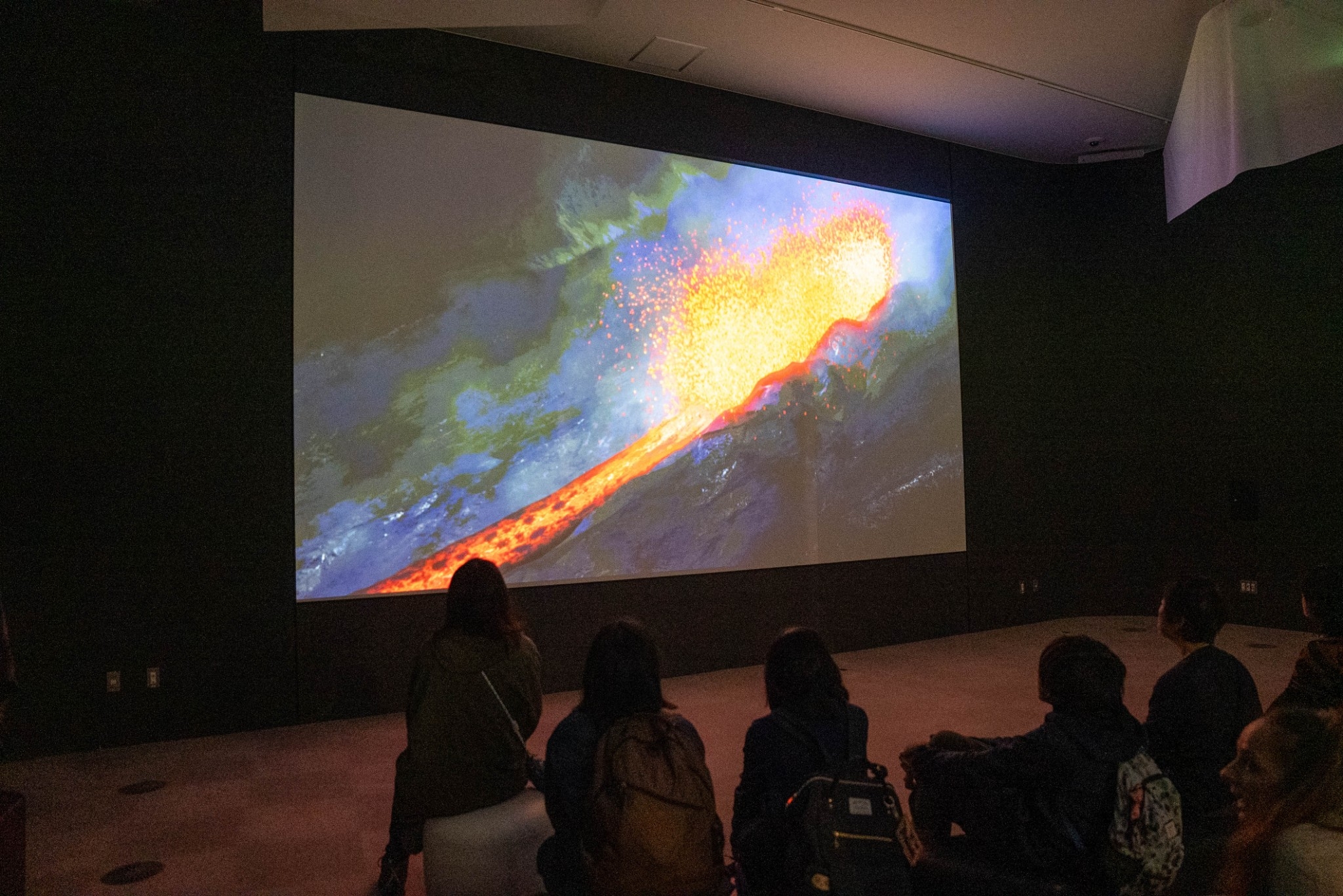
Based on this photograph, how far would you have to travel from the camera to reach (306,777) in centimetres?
375

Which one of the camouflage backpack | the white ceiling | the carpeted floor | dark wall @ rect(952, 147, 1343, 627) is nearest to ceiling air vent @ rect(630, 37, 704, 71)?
the white ceiling

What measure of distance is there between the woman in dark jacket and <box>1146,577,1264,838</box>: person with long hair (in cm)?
88

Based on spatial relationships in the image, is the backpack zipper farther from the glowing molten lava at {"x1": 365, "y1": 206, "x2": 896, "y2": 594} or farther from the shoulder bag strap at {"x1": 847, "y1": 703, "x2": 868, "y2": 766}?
the glowing molten lava at {"x1": 365, "y1": 206, "x2": 896, "y2": 594}

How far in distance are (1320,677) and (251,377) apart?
449 cm

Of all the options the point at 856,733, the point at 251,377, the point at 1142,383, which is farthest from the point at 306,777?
the point at 1142,383

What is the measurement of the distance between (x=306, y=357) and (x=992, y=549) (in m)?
5.28

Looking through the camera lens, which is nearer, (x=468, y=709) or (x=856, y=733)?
(x=856, y=733)

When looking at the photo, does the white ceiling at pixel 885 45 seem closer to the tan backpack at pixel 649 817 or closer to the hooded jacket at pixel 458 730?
the hooded jacket at pixel 458 730

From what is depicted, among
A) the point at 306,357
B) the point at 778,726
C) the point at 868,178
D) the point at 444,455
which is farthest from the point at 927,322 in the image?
the point at 778,726

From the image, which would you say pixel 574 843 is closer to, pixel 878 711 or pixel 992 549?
pixel 878 711

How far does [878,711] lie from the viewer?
4609 millimetres

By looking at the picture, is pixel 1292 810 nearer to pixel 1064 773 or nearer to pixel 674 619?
pixel 1064 773

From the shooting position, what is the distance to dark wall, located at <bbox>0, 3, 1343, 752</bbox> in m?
4.14

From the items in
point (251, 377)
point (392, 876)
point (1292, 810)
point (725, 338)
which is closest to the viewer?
point (1292, 810)
